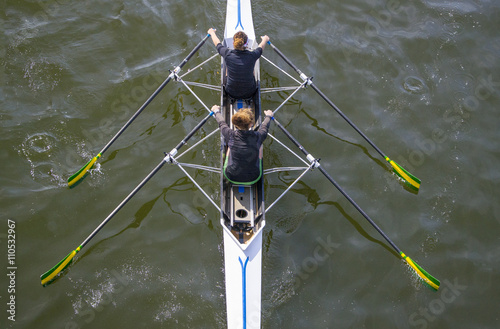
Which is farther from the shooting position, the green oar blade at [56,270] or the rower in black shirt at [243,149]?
the green oar blade at [56,270]

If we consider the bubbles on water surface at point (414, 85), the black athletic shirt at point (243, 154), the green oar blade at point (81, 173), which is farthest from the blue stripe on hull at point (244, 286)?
the bubbles on water surface at point (414, 85)

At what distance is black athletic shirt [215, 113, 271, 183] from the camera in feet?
24.4

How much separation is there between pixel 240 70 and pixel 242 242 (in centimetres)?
345

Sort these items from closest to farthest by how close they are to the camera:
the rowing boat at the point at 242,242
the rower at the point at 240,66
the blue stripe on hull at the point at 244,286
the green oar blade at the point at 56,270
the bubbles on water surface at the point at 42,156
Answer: the blue stripe on hull at the point at 244,286, the rowing boat at the point at 242,242, the green oar blade at the point at 56,270, the rower at the point at 240,66, the bubbles on water surface at the point at 42,156

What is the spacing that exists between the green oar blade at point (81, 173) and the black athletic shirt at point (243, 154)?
3.33 metres

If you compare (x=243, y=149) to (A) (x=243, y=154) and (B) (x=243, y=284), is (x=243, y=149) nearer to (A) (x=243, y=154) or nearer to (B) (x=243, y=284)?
(A) (x=243, y=154)

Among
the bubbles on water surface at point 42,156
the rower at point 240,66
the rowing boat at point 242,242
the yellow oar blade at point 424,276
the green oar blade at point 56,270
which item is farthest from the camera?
the bubbles on water surface at point 42,156

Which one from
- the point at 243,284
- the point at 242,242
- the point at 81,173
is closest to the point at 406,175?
the point at 242,242

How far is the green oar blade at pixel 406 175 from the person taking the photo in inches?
380

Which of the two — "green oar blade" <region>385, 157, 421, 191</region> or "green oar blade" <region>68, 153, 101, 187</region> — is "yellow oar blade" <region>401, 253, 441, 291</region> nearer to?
"green oar blade" <region>385, 157, 421, 191</region>

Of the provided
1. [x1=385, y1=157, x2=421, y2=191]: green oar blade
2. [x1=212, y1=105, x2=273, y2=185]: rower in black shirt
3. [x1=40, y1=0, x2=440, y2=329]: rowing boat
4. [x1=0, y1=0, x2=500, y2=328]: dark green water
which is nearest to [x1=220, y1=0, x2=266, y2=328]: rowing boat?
[x1=40, y1=0, x2=440, y2=329]: rowing boat

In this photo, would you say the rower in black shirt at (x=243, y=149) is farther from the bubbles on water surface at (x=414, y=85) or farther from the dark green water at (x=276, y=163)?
the bubbles on water surface at (x=414, y=85)

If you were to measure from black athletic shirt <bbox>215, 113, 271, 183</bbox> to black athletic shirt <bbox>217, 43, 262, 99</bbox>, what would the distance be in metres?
1.24

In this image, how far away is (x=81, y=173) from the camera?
930 centimetres
